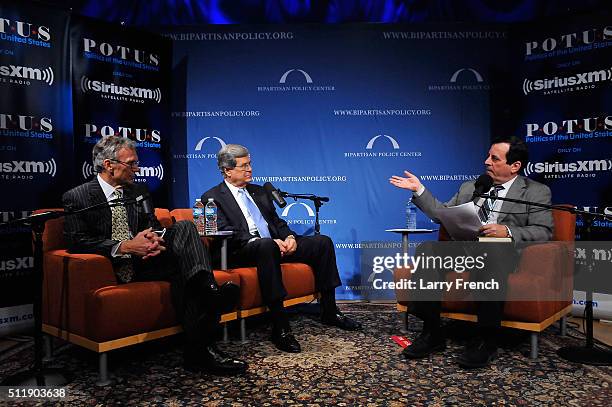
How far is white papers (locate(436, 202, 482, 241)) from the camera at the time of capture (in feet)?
9.82

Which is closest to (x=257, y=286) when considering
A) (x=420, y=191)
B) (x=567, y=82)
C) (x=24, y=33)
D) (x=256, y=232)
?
(x=256, y=232)

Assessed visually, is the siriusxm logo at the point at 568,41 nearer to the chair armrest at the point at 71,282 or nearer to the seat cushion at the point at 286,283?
the seat cushion at the point at 286,283

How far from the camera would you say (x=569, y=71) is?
423cm

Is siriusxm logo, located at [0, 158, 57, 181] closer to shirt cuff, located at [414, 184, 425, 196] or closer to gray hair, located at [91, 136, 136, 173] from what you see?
gray hair, located at [91, 136, 136, 173]

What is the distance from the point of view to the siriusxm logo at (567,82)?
4078 mm

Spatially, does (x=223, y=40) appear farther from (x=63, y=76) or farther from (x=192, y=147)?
(x=63, y=76)

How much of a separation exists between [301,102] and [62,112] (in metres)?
2.07

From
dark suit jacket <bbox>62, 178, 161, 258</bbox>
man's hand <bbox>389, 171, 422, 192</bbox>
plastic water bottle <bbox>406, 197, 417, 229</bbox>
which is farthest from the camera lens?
plastic water bottle <bbox>406, 197, 417, 229</bbox>

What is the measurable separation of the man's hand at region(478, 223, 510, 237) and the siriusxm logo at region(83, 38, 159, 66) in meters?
3.11

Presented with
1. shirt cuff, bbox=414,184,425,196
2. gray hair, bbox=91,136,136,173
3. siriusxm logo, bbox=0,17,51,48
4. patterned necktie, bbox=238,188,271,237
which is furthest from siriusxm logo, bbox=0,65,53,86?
shirt cuff, bbox=414,184,425,196

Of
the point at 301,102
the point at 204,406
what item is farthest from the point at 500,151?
the point at 204,406

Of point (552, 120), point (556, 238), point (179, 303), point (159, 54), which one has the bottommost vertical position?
point (179, 303)

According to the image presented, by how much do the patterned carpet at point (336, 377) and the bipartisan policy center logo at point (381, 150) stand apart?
194cm

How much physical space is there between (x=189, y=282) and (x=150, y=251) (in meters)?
0.29
